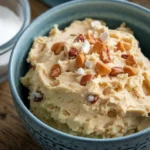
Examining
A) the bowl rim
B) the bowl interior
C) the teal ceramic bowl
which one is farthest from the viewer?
the bowl rim

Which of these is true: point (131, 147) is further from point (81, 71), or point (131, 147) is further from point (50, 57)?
point (50, 57)

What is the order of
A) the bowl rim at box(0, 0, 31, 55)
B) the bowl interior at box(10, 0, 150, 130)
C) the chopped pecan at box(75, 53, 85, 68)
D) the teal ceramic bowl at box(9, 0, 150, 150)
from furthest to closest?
the bowl rim at box(0, 0, 31, 55) → the bowl interior at box(10, 0, 150, 130) → the chopped pecan at box(75, 53, 85, 68) → the teal ceramic bowl at box(9, 0, 150, 150)

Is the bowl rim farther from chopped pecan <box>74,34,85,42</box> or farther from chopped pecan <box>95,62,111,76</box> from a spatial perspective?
chopped pecan <box>95,62,111,76</box>

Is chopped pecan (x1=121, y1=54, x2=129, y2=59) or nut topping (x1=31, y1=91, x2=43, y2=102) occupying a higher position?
chopped pecan (x1=121, y1=54, x2=129, y2=59)

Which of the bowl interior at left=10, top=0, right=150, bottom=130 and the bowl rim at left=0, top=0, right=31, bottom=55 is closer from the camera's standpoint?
the bowl interior at left=10, top=0, right=150, bottom=130

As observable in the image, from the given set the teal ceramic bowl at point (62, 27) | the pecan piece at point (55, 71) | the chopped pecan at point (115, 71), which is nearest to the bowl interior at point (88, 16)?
the teal ceramic bowl at point (62, 27)

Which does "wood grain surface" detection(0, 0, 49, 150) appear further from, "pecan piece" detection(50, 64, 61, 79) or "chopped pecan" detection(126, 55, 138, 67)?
"chopped pecan" detection(126, 55, 138, 67)

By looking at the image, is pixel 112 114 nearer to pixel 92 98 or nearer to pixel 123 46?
pixel 92 98

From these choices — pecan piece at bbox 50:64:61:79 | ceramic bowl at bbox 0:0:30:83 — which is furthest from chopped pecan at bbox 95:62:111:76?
ceramic bowl at bbox 0:0:30:83

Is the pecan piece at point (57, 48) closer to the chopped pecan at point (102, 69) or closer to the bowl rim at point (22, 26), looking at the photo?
the chopped pecan at point (102, 69)

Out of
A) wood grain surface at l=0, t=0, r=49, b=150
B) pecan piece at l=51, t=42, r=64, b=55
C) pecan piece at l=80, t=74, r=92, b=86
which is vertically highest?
pecan piece at l=80, t=74, r=92, b=86
